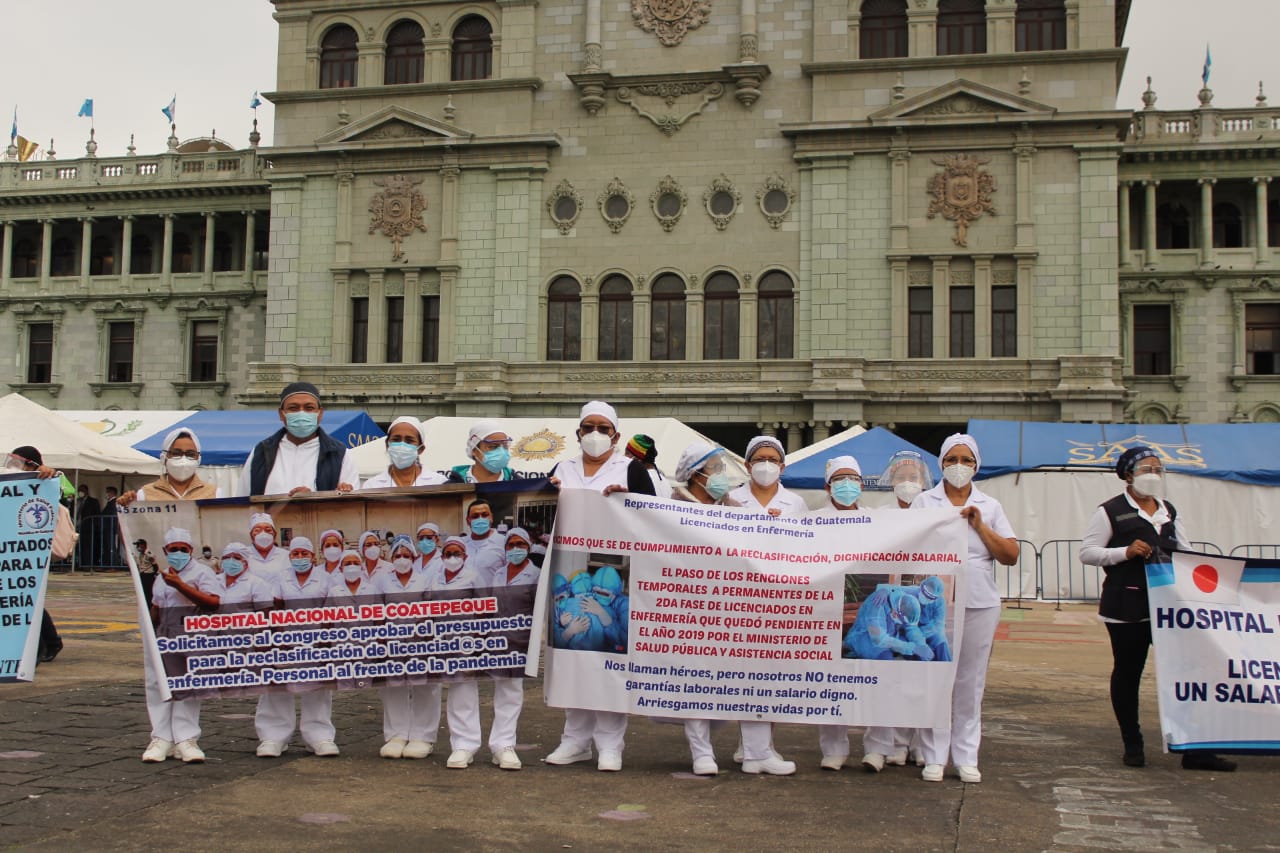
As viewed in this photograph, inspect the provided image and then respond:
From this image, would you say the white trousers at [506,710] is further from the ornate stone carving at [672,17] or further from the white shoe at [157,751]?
the ornate stone carving at [672,17]

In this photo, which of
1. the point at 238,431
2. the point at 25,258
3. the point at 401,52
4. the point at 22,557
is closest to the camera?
the point at 22,557

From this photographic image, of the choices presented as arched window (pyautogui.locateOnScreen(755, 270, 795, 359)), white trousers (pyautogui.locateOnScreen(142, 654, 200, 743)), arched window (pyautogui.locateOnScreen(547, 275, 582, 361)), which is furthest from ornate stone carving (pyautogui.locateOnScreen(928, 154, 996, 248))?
white trousers (pyautogui.locateOnScreen(142, 654, 200, 743))

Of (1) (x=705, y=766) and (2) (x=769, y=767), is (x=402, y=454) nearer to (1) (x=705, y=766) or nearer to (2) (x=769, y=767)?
(1) (x=705, y=766)

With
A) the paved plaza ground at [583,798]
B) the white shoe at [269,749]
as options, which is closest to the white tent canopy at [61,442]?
the paved plaza ground at [583,798]

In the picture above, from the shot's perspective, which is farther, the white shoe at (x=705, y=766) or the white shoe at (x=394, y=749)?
the white shoe at (x=394, y=749)

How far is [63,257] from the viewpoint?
51.2 meters

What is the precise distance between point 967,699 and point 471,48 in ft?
118

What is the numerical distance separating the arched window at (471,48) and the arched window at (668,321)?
8.65 m

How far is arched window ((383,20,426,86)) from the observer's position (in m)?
40.5

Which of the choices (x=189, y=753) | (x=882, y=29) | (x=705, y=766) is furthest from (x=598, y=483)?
(x=882, y=29)

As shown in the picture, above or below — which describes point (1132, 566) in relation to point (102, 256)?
below

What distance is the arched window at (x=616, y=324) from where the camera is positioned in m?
38.3

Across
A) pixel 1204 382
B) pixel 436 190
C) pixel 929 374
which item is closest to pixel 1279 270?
pixel 1204 382

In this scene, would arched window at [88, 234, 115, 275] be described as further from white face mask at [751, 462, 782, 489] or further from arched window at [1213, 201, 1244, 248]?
white face mask at [751, 462, 782, 489]
